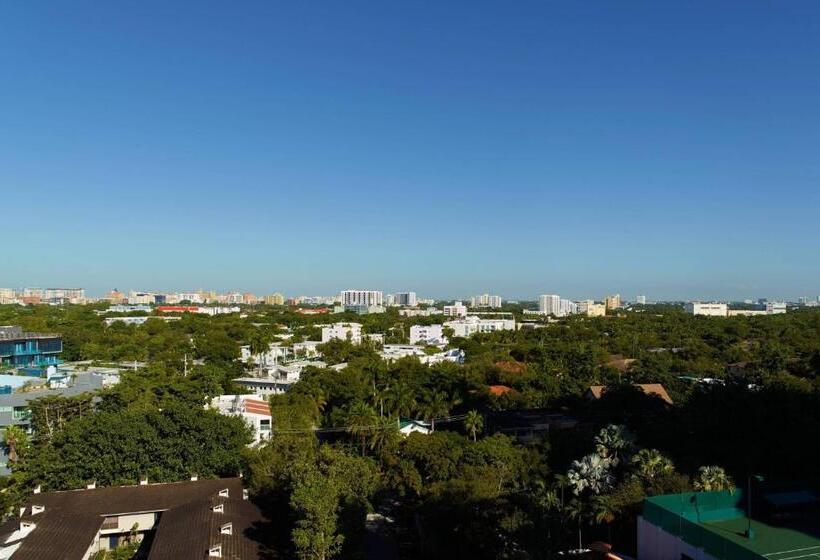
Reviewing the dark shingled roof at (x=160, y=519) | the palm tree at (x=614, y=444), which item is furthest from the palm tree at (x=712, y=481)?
the dark shingled roof at (x=160, y=519)

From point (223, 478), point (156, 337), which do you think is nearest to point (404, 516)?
point (223, 478)

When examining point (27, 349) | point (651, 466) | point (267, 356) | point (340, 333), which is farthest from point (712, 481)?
point (340, 333)

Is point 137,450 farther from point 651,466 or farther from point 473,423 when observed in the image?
point 651,466

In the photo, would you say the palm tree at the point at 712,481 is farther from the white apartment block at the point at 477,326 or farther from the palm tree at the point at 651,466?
the white apartment block at the point at 477,326

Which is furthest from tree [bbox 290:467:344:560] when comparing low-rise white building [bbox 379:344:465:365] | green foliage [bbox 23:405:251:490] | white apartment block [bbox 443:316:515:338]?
white apartment block [bbox 443:316:515:338]

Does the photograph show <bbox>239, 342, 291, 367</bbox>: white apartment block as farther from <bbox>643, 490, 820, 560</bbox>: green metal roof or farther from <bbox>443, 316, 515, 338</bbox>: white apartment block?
<bbox>643, 490, 820, 560</bbox>: green metal roof

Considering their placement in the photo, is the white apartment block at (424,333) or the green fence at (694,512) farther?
the white apartment block at (424,333)

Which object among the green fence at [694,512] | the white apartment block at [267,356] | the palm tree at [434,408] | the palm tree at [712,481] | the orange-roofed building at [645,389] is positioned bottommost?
the white apartment block at [267,356]
